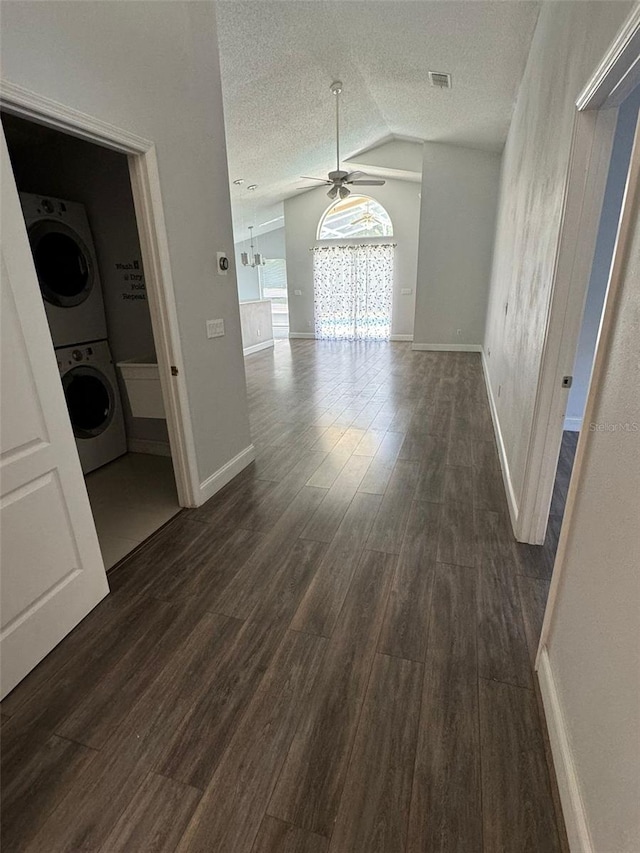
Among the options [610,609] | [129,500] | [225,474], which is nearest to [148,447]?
[129,500]

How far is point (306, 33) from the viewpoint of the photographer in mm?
3598

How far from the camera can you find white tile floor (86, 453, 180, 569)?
2307 mm

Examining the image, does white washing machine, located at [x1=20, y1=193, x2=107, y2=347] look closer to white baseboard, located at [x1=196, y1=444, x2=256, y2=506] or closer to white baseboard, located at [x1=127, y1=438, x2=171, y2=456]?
white baseboard, located at [x1=127, y1=438, x2=171, y2=456]

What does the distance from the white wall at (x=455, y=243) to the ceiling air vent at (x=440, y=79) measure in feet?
8.54

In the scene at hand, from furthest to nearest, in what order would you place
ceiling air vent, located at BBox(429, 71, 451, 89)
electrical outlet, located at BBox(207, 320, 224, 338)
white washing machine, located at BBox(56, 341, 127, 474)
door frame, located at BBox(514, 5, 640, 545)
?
ceiling air vent, located at BBox(429, 71, 451, 89), white washing machine, located at BBox(56, 341, 127, 474), electrical outlet, located at BBox(207, 320, 224, 338), door frame, located at BBox(514, 5, 640, 545)

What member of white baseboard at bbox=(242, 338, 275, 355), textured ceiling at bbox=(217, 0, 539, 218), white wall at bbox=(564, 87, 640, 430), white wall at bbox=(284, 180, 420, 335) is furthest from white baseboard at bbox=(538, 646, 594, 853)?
white wall at bbox=(284, 180, 420, 335)

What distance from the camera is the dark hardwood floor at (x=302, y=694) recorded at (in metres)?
1.08

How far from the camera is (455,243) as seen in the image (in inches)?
278

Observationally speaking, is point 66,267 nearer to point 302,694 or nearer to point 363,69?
point 302,694

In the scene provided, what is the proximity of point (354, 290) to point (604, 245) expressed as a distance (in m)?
6.52

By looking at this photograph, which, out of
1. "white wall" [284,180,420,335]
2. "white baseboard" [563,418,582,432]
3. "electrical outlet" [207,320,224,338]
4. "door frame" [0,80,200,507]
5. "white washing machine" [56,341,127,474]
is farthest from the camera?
"white wall" [284,180,420,335]

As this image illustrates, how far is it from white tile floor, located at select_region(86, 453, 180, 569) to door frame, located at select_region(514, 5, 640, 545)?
2116 millimetres

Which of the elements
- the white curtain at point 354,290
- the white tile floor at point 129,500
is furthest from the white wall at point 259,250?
the white tile floor at point 129,500

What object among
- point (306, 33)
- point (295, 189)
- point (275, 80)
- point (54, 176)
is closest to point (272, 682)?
point (54, 176)
